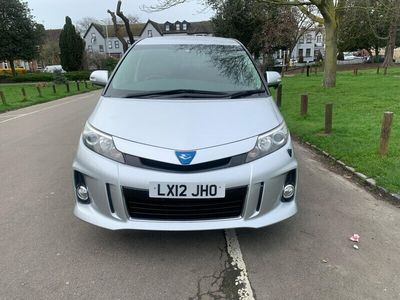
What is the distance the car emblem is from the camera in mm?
3195

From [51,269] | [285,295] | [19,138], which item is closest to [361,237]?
[285,295]

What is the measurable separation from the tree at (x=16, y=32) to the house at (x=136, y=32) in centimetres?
3690

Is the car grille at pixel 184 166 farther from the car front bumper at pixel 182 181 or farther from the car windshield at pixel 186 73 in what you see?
the car windshield at pixel 186 73

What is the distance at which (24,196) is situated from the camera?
5.16 metres

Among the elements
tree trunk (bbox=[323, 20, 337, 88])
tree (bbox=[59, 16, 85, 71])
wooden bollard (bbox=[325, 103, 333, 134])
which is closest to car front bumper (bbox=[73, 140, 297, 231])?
wooden bollard (bbox=[325, 103, 333, 134])

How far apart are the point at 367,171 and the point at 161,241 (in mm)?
3399

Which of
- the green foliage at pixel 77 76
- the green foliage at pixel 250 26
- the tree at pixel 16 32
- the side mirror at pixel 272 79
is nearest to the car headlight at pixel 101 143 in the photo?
the side mirror at pixel 272 79

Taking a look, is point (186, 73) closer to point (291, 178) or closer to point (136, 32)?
point (291, 178)

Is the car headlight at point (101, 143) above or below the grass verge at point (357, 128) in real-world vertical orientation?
above

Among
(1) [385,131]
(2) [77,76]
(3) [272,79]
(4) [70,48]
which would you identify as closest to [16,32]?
(4) [70,48]

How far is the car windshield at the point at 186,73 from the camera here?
423 centimetres

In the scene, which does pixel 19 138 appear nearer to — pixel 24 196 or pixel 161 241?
pixel 24 196

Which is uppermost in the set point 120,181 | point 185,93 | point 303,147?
point 185,93

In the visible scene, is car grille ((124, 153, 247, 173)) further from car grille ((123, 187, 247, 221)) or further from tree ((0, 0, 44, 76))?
tree ((0, 0, 44, 76))
